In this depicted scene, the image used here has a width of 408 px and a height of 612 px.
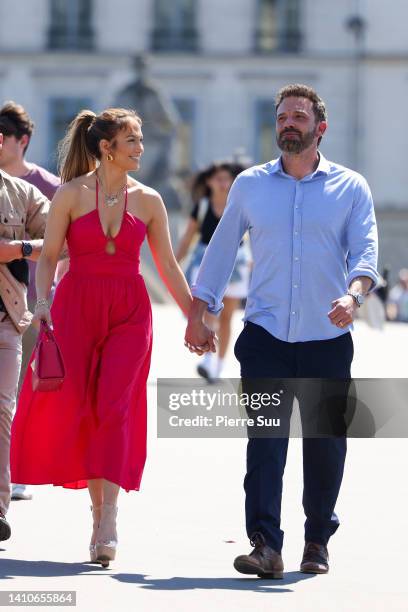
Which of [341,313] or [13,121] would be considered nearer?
[341,313]

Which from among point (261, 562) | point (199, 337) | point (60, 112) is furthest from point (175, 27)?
point (261, 562)

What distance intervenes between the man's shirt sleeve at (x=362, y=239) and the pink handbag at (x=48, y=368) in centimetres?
115

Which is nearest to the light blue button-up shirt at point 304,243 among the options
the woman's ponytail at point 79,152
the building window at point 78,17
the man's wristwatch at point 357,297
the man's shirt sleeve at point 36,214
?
the man's wristwatch at point 357,297

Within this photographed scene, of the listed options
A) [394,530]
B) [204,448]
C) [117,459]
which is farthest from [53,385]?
[204,448]

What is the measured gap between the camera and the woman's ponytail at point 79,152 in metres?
7.88

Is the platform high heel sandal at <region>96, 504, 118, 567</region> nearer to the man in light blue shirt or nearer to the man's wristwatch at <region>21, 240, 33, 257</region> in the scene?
the man in light blue shirt

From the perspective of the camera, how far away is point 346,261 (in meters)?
7.38

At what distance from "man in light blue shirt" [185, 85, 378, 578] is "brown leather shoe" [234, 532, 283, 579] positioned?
0.10m

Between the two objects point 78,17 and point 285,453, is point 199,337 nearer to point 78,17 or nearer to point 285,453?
point 285,453

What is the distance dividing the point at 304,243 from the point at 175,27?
5026 cm

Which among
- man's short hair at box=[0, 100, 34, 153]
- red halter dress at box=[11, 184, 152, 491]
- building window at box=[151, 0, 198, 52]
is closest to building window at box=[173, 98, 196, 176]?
building window at box=[151, 0, 198, 52]

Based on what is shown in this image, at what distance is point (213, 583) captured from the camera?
6.88 metres

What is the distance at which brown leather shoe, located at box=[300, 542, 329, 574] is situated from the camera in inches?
282

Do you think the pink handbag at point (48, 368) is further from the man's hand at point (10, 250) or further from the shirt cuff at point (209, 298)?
the man's hand at point (10, 250)
